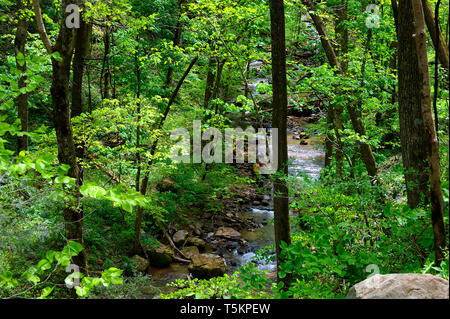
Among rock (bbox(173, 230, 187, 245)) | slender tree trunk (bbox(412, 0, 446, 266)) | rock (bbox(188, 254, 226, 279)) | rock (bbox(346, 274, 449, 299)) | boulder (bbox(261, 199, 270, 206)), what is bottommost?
rock (bbox(188, 254, 226, 279))

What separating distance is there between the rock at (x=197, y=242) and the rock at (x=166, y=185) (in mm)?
2457

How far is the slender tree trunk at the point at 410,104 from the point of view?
4.20m

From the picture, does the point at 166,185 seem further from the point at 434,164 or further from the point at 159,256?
the point at 434,164

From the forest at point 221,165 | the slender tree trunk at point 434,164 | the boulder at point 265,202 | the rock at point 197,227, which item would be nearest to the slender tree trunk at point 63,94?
the forest at point 221,165

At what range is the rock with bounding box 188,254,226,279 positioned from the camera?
8859 millimetres

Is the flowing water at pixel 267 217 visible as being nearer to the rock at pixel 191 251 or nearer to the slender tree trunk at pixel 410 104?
the rock at pixel 191 251

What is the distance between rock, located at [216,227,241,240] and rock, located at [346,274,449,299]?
351 inches

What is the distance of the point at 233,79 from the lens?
594 inches

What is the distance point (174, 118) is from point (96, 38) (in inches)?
250

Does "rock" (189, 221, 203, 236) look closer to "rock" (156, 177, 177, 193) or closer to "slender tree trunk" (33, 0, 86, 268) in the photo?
"rock" (156, 177, 177, 193)

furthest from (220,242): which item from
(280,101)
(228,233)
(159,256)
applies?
(280,101)

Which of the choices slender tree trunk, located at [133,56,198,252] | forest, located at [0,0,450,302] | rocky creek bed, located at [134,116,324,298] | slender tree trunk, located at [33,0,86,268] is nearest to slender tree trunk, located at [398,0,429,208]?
forest, located at [0,0,450,302]

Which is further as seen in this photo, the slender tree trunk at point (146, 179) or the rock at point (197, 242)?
the rock at point (197, 242)
